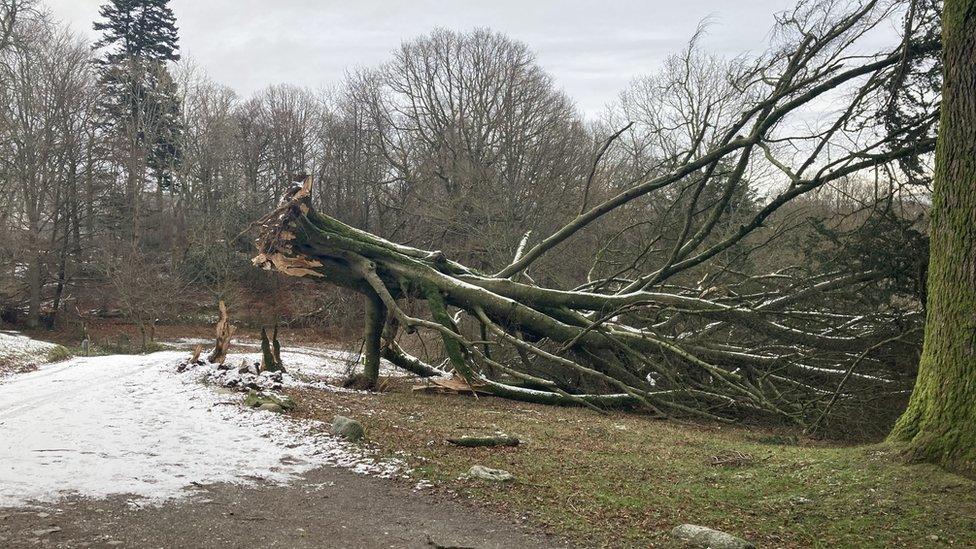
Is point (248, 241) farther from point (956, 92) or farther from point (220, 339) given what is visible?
point (956, 92)

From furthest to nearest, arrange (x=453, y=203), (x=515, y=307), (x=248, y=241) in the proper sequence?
(x=248, y=241), (x=453, y=203), (x=515, y=307)

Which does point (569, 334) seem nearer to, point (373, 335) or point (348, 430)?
point (373, 335)

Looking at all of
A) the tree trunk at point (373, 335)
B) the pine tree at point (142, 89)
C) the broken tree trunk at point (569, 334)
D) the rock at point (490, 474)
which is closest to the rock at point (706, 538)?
the rock at point (490, 474)

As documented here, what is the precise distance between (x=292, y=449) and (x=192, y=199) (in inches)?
1286

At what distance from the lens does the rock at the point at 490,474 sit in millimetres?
4869

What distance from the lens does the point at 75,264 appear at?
93.8 ft

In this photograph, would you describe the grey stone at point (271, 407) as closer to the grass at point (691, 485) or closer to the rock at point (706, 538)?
the grass at point (691, 485)

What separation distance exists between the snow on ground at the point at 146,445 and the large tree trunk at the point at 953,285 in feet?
12.6

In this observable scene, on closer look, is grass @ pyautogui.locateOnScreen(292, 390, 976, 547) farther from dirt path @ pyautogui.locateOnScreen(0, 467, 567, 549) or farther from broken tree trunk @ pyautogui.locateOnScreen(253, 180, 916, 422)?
broken tree trunk @ pyautogui.locateOnScreen(253, 180, 916, 422)

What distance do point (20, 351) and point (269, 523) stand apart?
582 inches

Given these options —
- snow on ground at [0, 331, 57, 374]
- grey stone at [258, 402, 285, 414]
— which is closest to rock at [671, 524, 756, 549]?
grey stone at [258, 402, 285, 414]

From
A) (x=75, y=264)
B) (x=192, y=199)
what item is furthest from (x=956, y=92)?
(x=192, y=199)

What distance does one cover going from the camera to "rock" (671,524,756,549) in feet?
11.5

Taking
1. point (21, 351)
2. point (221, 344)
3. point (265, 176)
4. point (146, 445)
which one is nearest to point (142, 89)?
point (265, 176)
